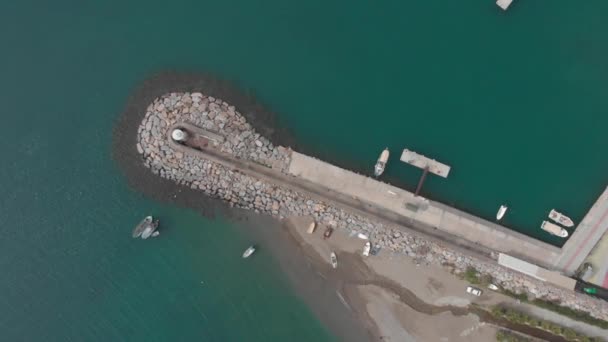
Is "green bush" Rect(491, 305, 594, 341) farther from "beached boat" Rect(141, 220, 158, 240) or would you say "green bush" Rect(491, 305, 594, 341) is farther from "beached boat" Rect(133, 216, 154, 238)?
"beached boat" Rect(133, 216, 154, 238)

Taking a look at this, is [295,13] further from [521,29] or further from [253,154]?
[521,29]

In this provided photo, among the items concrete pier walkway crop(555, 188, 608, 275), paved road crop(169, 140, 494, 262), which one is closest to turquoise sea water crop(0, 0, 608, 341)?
concrete pier walkway crop(555, 188, 608, 275)

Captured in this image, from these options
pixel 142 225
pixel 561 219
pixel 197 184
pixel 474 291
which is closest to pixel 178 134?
pixel 197 184

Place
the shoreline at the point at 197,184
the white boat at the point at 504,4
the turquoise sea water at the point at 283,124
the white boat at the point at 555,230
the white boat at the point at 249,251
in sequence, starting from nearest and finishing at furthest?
1. the white boat at the point at 555,230
2. the white boat at the point at 504,4
3. the shoreline at the point at 197,184
4. the white boat at the point at 249,251
5. the turquoise sea water at the point at 283,124

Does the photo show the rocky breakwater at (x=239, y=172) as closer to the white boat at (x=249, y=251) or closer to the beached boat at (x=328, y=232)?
the beached boat at (x=328, y=232)

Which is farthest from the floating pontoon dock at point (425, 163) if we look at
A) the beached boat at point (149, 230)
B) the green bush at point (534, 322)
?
the beached boat at point (149, 230)

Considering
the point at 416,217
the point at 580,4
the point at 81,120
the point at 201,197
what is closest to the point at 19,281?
the point at 81,120

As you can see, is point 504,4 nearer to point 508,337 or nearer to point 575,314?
point 575,314
